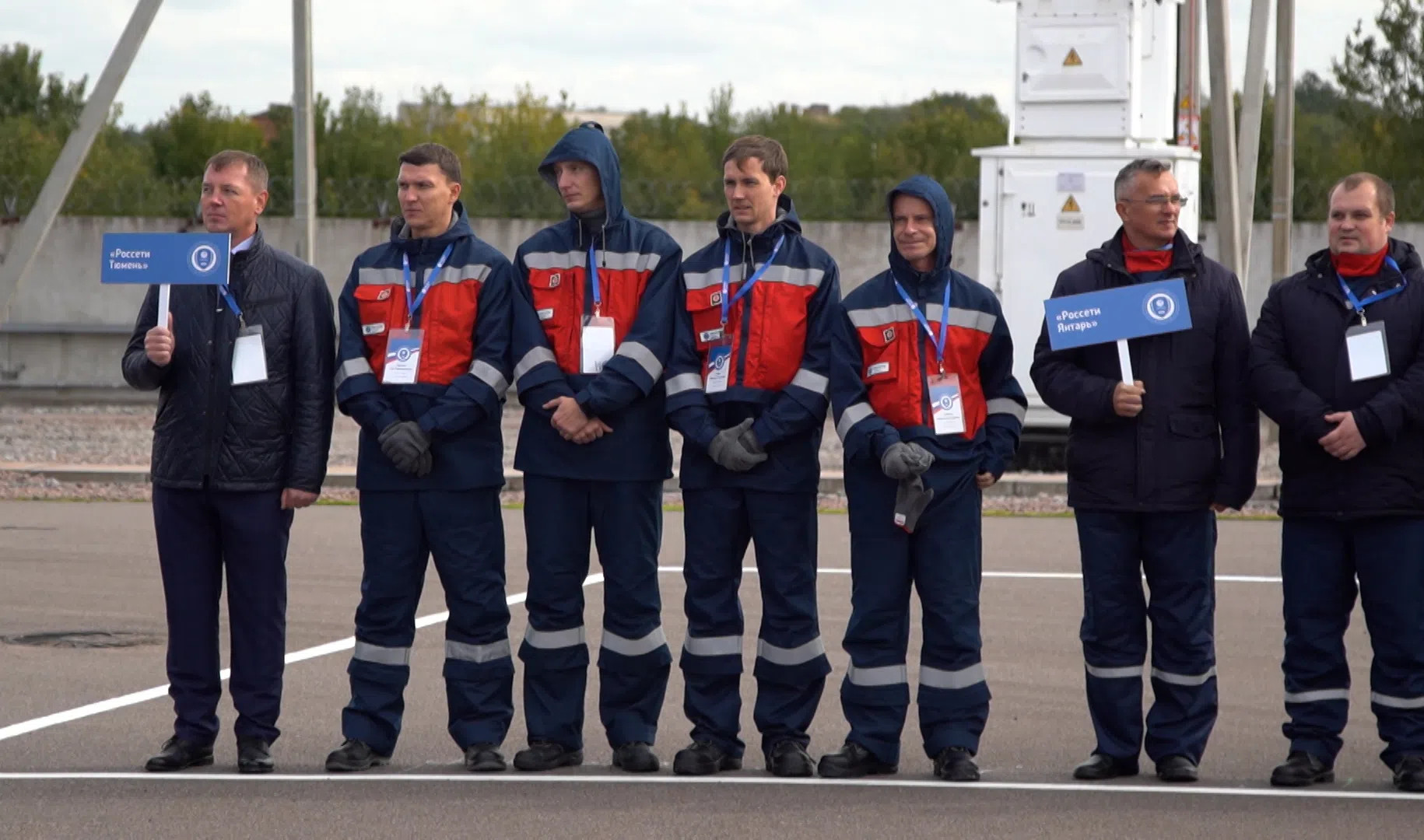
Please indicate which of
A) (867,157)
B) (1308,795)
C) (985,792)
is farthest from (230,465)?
(867,157)

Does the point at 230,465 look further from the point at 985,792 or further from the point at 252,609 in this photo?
the point at 985,792

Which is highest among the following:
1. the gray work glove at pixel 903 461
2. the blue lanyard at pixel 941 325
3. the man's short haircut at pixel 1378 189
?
the man's short haircut at pixel 1378 189

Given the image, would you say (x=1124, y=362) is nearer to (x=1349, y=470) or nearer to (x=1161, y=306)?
(x=1161, y=306)

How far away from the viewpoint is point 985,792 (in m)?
7.19

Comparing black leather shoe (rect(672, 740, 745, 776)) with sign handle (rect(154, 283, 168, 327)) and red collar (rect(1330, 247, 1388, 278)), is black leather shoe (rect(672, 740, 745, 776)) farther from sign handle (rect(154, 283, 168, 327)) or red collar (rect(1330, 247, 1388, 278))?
red collar (rect(1330, 247, 1388, 278))

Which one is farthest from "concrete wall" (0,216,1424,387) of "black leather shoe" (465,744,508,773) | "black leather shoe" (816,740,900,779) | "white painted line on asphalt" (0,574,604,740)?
"black leather shoe" (465,744,508,773)

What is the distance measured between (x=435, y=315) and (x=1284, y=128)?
58.5 feet

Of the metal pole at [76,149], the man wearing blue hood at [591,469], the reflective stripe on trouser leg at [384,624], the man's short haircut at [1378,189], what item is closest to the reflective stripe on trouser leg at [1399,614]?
the man's short haircut at [1378,189]

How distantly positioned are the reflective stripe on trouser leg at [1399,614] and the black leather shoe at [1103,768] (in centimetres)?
96

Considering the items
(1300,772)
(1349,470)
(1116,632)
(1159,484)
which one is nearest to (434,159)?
(1159,484)

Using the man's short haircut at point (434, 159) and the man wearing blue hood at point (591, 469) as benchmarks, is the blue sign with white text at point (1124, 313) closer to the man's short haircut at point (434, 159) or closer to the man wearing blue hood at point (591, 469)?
the man wearing blue hood at point (591, 469)

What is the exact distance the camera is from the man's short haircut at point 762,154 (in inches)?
296

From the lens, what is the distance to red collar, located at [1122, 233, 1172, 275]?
7516 millimetres

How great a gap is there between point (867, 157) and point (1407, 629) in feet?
132
